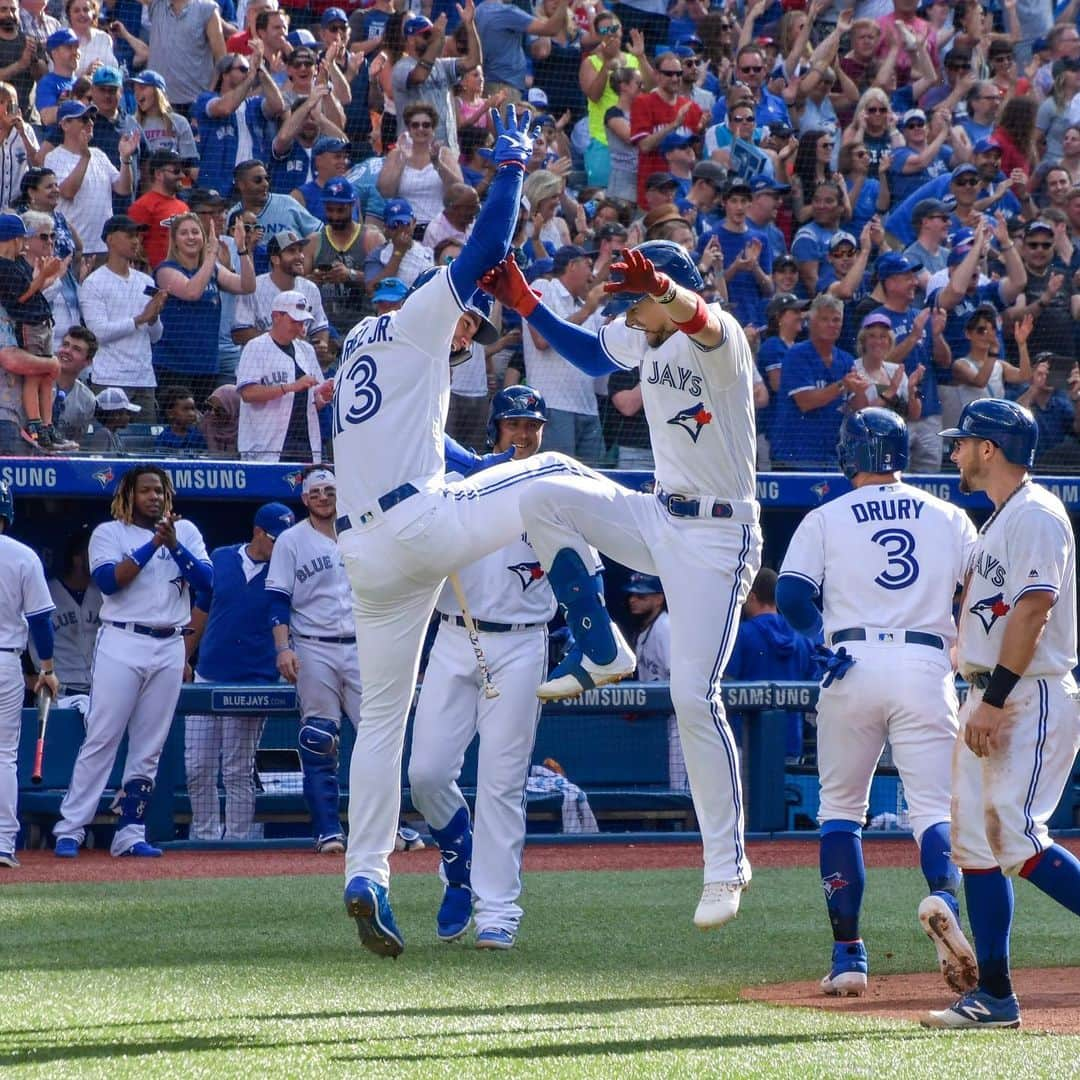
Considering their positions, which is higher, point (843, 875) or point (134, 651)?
point (134, 651)

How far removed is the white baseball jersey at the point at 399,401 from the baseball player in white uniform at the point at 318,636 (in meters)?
4.65

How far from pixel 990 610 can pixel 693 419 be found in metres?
1.00

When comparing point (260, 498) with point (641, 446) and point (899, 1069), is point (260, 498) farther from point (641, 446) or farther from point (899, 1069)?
point (899, 1069)

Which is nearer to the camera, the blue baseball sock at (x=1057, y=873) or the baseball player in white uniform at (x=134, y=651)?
the blue baseball sock at (x=1057, y=873)

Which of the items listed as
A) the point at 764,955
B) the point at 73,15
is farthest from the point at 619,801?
the point at 73,15

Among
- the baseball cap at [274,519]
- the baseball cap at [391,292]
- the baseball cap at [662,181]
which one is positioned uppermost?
the baseball cap at [662,181]

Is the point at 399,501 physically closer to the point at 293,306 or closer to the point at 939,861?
the point at 939,861

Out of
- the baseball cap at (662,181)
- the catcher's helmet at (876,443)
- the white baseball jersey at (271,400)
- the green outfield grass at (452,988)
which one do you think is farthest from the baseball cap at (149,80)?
the catcher's helmet at (876,443)

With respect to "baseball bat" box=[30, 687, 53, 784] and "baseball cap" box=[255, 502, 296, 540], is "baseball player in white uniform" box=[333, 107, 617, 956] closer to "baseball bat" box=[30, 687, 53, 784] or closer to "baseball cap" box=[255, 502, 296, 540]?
"baseball bat" box=[30, 687, 53, 784]

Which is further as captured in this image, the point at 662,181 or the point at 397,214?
the point at 662,181

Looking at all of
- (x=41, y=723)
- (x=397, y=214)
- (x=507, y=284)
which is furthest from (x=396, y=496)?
(x=397, y=214)

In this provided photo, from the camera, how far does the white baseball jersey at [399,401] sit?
17.5 feet

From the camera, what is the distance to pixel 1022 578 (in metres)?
4.91

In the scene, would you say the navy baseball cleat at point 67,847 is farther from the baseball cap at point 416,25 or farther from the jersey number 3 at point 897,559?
the baseball cap at point 416,25
